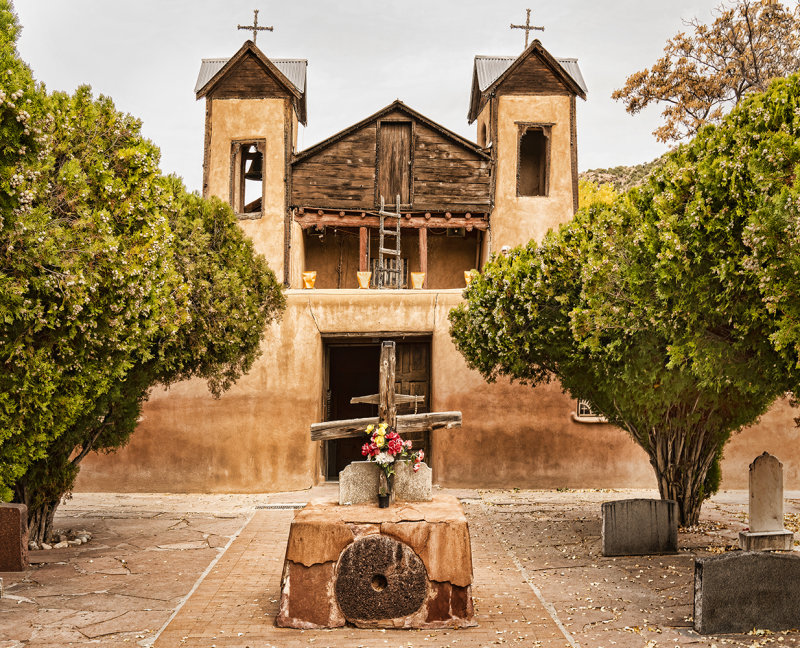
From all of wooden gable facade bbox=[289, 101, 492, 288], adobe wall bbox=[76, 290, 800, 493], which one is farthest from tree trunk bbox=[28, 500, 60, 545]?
wooden gable facade bbox=[289, 101, 492, 288]

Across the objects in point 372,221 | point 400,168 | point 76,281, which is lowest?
point 76,281

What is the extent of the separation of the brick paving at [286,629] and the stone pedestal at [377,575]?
0.52 feet

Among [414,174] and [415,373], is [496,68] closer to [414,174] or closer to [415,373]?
[414,174]

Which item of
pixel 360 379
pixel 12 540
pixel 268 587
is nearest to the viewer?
pixel 268 587

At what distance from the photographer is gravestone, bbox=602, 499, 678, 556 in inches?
417

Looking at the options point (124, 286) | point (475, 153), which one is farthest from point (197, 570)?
point (475, 153)

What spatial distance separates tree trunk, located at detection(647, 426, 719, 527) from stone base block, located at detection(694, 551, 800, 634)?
4435mm

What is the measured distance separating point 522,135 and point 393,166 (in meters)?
4.04

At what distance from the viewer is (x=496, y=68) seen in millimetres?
Answer: 24594

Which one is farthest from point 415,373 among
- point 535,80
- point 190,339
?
point 535,80

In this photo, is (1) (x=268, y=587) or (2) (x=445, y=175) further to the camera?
(2) (x=445, y=175)

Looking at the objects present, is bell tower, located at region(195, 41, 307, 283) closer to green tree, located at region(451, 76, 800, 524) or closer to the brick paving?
green tree, located at region(451, 76, 800, 524)

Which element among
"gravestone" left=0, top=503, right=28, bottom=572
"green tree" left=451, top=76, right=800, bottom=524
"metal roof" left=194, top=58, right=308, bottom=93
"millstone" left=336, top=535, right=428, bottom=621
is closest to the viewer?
"green tree" left=451, top=76, right=800, bottom=524

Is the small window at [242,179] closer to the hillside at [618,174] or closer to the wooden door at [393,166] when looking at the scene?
the wooden door at [393,166]
